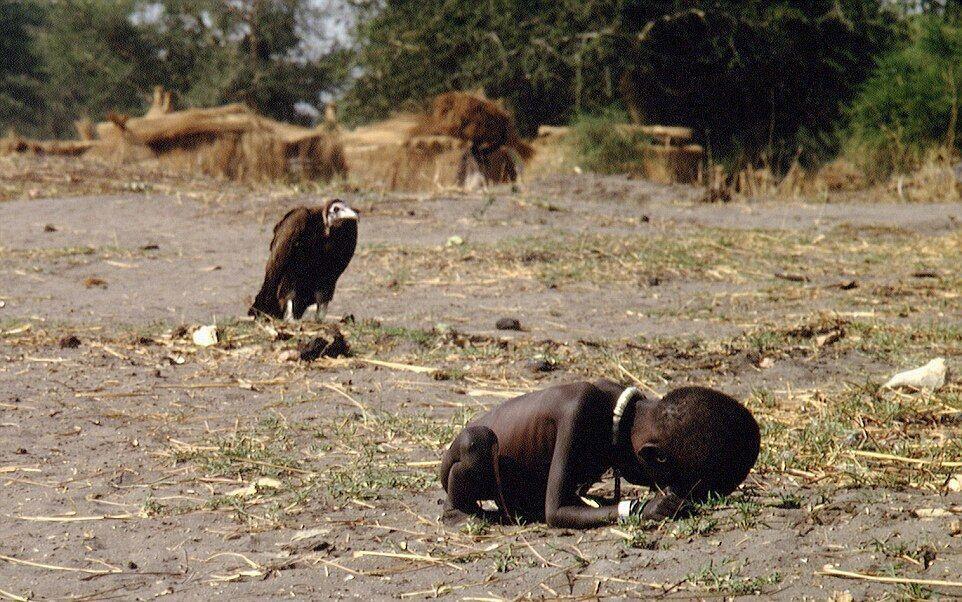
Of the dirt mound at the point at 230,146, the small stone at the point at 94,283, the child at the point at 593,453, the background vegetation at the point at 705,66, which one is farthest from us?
the background vegetation at the point at 705,66

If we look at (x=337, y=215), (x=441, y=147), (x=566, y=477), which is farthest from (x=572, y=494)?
(x=441, y=147)

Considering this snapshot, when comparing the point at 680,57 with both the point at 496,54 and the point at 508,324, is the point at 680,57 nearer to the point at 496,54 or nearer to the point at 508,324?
the point at 496,54

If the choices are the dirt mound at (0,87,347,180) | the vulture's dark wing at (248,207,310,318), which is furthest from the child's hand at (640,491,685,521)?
the dirt mound at (0,87,347,180)

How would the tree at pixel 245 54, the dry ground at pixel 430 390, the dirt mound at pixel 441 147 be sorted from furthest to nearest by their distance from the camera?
the tree at pixel 245 54 → the dirt mound at pixel 441 147 → the dry ground at pixel 430 390

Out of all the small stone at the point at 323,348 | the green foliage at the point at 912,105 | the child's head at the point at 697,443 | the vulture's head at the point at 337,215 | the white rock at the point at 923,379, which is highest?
the green foliage at the point at 912,105

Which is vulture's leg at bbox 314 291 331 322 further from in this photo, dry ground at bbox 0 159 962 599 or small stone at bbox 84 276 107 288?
small stone at bbox 84 276 107 288

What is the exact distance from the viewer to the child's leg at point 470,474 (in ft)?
12.4

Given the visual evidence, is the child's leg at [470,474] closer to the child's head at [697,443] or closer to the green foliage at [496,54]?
the child's head at [697,443]

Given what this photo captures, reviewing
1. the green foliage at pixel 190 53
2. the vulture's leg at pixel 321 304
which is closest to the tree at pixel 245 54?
the green foliage at pixel 190 53

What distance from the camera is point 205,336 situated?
676cm

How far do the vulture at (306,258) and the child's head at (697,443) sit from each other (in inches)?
150

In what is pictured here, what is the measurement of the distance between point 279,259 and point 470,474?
3708mm

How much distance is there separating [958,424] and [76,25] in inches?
1396

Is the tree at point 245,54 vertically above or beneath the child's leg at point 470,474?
above
